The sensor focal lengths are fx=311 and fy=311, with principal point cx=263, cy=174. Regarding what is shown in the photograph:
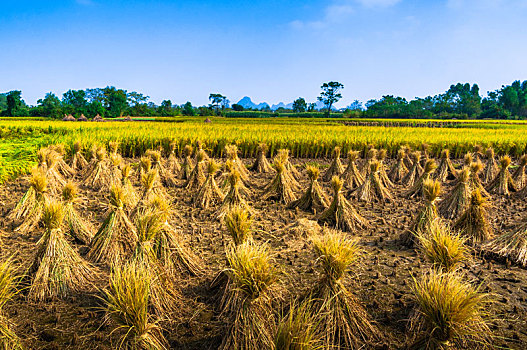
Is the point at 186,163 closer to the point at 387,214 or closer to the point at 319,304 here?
the point at 387,214

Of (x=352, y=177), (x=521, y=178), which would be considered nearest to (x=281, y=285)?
(x=352, y=177)

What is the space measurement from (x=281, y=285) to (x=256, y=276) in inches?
37.0

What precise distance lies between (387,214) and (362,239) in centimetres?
148

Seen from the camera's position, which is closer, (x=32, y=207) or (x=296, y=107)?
(x=32, y=207)

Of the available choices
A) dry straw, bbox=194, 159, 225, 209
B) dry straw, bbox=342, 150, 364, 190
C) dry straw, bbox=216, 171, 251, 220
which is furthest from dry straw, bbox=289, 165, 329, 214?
dry straw, bbox=342, 150, 364, 190

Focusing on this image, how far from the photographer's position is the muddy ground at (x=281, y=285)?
8.45ft

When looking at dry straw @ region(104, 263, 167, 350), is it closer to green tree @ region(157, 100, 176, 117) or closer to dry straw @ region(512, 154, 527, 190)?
dry straw @ region(512, 154, 527, 190)

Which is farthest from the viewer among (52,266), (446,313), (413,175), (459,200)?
(413,175)

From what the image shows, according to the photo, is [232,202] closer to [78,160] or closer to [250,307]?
[250,307]

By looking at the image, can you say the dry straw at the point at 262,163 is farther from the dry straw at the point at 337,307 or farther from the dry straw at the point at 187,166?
the dry straw at the point at 337,307

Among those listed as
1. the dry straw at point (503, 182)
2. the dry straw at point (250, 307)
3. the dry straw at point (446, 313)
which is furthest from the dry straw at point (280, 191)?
the dry straw at point (503, 182)

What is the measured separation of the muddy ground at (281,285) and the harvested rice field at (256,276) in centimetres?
2

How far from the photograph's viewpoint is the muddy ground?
8.45 ft

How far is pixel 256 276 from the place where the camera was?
2244mm
